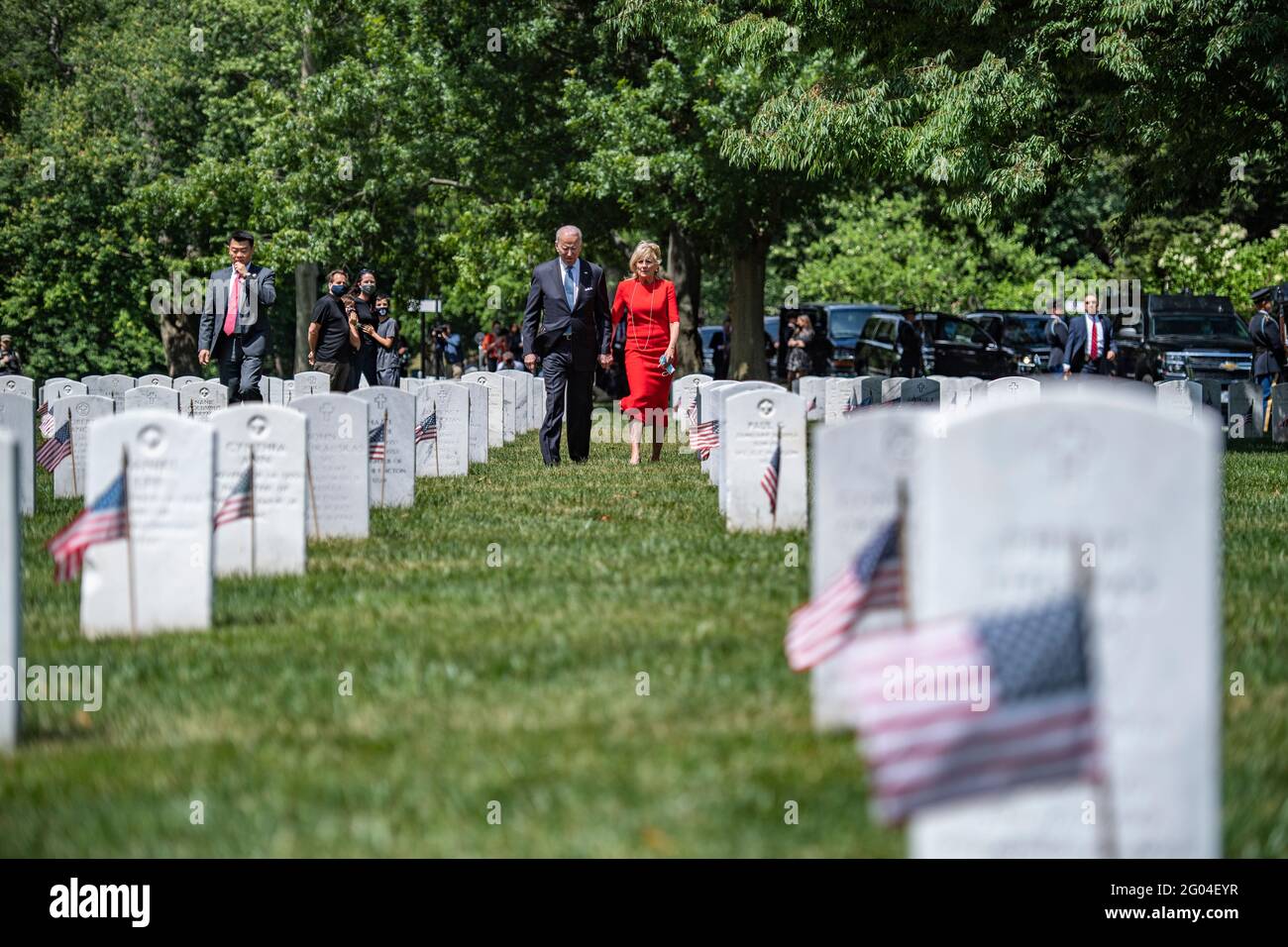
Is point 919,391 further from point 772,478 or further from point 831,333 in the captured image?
point 831,333

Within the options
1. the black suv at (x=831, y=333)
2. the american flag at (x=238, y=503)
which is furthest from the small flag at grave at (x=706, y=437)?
the black suv at (x=831, y=333)

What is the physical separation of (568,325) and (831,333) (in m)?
27.3

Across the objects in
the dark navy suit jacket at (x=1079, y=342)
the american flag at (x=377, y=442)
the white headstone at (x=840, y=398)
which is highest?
the dark navy suit jacket at (x=1079, y=342)

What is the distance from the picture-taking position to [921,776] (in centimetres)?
424

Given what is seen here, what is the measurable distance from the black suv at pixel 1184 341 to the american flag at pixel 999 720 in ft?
104

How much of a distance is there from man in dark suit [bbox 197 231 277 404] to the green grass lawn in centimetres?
654

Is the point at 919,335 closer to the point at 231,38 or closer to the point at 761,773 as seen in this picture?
the point at 231,38

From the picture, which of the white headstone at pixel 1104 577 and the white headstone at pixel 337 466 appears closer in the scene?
the white headstone at pixel 1104 577

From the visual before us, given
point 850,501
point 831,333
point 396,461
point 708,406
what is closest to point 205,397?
point 708,406

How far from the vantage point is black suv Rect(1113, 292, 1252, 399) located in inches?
1393

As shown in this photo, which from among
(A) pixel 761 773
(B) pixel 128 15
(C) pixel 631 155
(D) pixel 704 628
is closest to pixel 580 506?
(D) pixel 704 628

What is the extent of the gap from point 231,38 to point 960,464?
173ft

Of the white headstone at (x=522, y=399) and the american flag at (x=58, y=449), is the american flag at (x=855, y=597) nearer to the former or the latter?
the american flag at (x=58, y=449)

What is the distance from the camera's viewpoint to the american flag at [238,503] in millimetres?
9719
